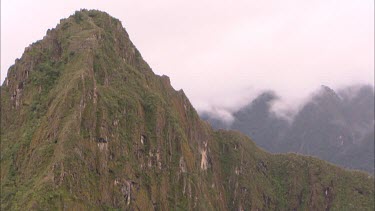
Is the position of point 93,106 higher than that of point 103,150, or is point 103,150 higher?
point 93,106

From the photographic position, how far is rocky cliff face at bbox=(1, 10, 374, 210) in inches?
3314

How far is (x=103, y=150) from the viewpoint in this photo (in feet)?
299

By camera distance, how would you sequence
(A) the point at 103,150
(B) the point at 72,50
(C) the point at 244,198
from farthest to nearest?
(C) the point at 244,198 < (B) the point at 72,50 < (A) the point at 103,150

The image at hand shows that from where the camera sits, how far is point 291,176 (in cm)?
14950

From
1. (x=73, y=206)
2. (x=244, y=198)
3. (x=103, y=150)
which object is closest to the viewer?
(x=73, y=206)

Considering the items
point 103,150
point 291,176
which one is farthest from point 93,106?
point 291,176

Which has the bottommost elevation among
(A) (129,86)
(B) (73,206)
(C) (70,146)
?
(B) (73,206)

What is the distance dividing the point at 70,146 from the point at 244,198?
6319 centimetres

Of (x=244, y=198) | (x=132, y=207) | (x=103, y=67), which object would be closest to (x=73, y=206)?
(x=132, y=207)

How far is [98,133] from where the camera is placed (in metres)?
91.1

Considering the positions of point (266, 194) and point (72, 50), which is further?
point (266, 194)

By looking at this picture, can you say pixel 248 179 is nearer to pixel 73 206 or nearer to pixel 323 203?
pixel 323 203

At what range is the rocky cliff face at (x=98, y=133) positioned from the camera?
84188 mm

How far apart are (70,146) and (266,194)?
231ft
